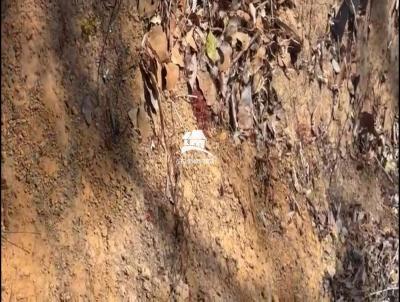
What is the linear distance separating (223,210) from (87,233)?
98 centimetres

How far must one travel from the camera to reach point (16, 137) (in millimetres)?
3150

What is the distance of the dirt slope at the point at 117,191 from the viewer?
3164 millimetres

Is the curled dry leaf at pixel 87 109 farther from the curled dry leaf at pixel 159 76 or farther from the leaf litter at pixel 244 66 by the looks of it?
the curled dry leaf at pixel 159 76

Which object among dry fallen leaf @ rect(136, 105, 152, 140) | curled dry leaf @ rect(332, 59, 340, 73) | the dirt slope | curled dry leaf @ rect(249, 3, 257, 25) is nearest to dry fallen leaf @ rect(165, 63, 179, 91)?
the dirt slope

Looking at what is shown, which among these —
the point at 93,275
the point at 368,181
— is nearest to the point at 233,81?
the point at 93,275

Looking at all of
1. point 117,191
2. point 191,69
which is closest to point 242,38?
point 191,69

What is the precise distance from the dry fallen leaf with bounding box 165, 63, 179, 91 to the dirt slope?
0.11m

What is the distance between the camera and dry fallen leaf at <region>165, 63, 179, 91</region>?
3.92 metres

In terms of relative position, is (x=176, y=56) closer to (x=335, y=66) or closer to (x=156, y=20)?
(x=156, y=20)

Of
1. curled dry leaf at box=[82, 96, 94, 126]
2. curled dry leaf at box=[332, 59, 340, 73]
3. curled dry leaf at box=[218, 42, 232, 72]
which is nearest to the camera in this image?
curled dry leaf at box=[82, 96, 94, 126]

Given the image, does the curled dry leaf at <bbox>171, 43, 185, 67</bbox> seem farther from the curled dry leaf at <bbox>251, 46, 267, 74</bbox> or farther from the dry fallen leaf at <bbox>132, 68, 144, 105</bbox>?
the curled dry leaf at <bbox>251, 46, 267, 74</bbox>

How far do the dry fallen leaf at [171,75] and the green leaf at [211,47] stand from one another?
310 millimetres

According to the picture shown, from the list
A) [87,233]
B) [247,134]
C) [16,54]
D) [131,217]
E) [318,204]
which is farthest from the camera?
[318,204]

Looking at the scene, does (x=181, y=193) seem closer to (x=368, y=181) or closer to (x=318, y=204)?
(x=318, y=204)
